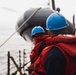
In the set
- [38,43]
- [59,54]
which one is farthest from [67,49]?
[38,43]


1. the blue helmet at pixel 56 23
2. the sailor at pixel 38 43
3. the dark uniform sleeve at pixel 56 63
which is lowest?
the sailor at pixel 38 43

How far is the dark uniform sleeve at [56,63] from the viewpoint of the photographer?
2611 mm

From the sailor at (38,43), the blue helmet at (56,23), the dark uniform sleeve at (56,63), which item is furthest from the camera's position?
the sailor at (38,43)

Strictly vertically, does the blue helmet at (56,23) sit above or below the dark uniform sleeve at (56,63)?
above

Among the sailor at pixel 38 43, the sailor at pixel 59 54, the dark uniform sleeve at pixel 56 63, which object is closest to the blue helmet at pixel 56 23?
the sailor at pixel 59 54

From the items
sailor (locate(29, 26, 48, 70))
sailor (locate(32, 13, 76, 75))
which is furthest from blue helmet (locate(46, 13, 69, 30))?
sailor (locate(29, 26, 48, 70))

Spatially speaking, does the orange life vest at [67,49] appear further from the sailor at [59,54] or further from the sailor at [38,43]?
the sailor at [38,43]

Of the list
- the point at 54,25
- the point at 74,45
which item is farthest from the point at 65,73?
the point at 54,25

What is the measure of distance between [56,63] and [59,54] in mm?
92

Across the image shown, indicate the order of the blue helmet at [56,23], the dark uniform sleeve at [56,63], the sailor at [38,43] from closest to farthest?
the dark uniform sleeve at [56,63]
the blue helmet at [56,23]
the sailor at [38,43]

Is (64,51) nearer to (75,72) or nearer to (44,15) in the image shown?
(75,72)

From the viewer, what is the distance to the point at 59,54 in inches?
104

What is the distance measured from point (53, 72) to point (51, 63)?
3.5 inches

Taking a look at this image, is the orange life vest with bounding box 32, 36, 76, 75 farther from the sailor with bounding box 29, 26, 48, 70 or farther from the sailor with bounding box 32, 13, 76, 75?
the sailor with bounding box 29, 26, 48, 70
